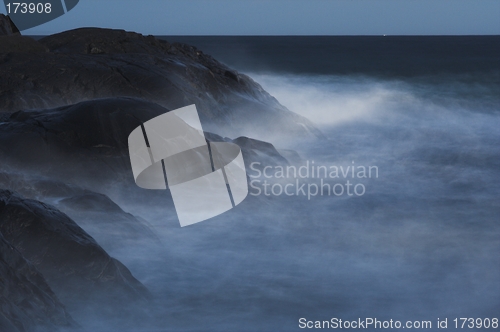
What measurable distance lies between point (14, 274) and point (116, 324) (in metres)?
1.05

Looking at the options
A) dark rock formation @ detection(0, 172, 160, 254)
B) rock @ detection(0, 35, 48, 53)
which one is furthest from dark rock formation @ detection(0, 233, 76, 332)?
rock @ detection(0, 35, 48, 53)

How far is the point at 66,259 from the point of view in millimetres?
5617

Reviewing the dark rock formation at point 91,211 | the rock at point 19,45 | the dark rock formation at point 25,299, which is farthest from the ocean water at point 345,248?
the rock at point 19,45

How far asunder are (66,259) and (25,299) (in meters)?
0.85

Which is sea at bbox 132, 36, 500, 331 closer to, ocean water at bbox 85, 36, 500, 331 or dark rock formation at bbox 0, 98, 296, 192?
ocean water at bbox 85, 36, 500, 331

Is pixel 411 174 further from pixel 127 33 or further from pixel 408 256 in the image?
pixel 127 33

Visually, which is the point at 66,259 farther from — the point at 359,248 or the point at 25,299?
the point at 359,248

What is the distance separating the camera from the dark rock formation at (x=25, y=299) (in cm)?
450

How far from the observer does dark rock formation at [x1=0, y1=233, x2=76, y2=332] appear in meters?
4.50

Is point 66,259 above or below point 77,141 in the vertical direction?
below

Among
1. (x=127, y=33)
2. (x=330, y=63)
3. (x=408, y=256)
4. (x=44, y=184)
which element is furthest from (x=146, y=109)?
(x=330, y=63)

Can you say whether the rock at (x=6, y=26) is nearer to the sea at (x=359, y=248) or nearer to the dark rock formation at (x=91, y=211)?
the sea at (x=359, y=248)

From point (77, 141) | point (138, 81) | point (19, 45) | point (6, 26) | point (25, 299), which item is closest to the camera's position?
point (25, 299)

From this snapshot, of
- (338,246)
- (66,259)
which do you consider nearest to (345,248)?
(338,246)
